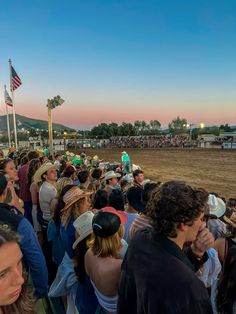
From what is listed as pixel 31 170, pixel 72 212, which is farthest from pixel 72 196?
pixel 31 170

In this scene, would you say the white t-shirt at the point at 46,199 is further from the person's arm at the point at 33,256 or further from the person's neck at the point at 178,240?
the person's neck at the point at 178,240

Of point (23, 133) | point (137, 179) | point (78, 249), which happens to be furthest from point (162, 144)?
point (23, 133)

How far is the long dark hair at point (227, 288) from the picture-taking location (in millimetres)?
1811

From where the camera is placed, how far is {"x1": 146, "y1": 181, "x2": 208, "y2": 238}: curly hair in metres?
1.80

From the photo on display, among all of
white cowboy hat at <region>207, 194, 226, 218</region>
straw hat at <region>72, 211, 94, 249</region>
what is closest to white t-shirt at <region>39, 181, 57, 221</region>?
straw hat at <region>72, 211, 94, 249</region>

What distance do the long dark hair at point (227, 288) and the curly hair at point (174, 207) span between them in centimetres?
37

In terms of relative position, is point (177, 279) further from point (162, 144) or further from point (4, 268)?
point (162, 144)

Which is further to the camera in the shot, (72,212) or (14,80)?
(14,80)

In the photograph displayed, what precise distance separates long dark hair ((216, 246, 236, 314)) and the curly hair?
1.21ft

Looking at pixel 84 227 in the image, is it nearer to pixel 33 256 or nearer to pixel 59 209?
pixel 33 256

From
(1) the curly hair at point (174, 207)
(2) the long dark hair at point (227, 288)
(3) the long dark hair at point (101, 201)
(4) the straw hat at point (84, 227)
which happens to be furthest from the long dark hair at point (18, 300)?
(3) the long dark hair at point (101, 201)

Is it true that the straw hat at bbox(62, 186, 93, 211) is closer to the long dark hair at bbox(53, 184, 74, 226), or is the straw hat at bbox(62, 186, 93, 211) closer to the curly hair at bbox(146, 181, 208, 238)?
the long dark hair at bbox(53, 184, 74, 226)

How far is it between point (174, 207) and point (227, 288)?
58cm

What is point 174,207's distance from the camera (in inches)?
73.0
